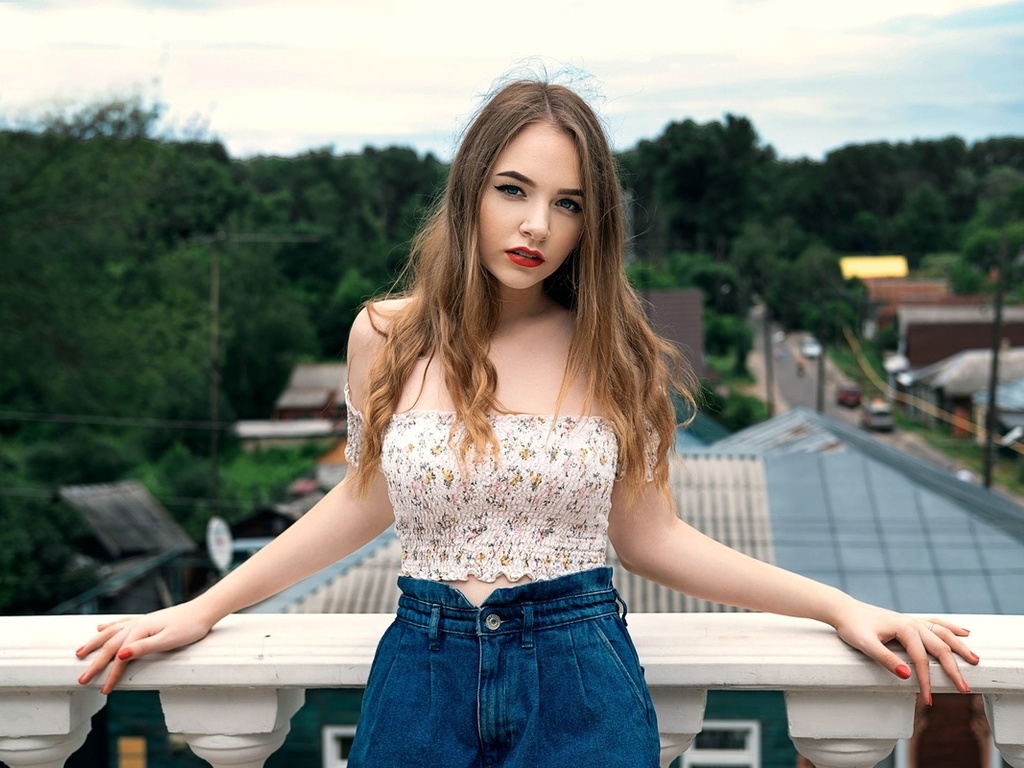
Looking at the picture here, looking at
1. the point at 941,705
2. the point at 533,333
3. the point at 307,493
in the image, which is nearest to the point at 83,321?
the point at 307,493

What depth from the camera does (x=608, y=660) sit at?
4.70 feet

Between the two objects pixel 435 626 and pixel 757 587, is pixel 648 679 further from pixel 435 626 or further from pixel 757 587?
pixel 435 626

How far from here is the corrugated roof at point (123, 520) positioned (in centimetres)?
3288

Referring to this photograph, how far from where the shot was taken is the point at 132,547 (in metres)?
33.6

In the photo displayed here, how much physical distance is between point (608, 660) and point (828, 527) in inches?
474

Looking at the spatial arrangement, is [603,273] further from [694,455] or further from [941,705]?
[694,455]

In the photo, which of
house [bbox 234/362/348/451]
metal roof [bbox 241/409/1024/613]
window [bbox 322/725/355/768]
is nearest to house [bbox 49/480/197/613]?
house [bbox 234/362/348/451]

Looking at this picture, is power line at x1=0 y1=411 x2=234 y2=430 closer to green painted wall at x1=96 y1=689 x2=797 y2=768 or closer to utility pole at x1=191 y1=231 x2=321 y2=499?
utility pole at x1=191 y1=231 x2=321 y2=499

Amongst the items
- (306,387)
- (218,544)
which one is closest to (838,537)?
(218,544)

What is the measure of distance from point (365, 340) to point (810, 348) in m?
48.3

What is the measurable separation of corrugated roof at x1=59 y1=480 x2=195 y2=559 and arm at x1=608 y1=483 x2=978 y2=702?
32.2 m

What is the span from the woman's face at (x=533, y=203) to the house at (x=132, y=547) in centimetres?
2550

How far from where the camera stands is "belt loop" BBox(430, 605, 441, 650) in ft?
4.73

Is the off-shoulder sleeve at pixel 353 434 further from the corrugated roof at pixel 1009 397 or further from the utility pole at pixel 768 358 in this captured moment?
the utility pole at pixel 768 358
